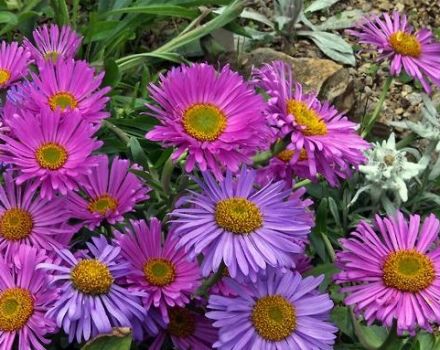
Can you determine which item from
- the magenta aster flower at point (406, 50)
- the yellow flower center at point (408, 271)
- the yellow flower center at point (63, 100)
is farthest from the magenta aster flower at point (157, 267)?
the magenta aster flower at point (406, 50)

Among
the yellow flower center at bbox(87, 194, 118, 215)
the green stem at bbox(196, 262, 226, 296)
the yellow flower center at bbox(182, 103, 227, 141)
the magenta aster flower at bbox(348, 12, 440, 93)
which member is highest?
the magenta aster flower at bbox(348, 12, 440, 93)

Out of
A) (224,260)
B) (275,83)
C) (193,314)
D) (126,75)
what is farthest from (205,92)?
(126,75)

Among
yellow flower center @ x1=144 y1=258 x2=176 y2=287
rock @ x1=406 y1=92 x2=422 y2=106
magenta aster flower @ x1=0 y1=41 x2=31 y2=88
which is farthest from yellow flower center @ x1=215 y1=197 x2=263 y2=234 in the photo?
rock @ x1=406 y1=92 x2=422 y2=106

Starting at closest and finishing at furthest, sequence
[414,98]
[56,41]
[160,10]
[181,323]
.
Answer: [181,323] → [56,41] → [160,10] → [414,98]

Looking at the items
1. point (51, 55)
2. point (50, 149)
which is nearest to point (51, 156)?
point (50, 149)

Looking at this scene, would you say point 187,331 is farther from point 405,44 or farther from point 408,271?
point 405,44

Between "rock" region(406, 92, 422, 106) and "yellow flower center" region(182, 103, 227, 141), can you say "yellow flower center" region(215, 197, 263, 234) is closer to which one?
"yellow flower center" region(182, 103, 227, 141)
